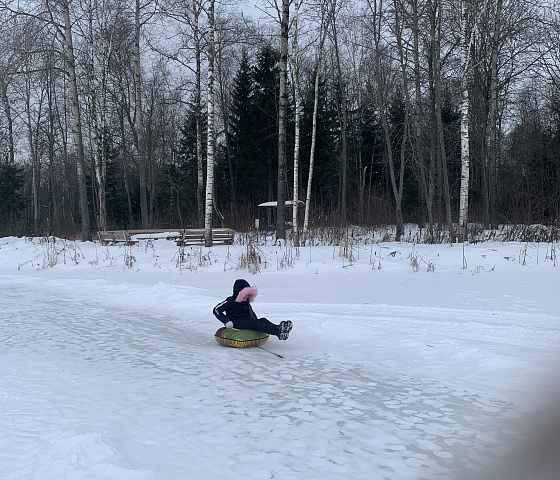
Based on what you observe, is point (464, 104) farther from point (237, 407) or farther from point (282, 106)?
point (237, 407)

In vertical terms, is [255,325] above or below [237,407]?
above

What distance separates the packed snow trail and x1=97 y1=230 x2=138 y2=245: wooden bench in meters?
12.2

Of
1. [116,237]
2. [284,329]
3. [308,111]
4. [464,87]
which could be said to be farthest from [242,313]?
[308,111]

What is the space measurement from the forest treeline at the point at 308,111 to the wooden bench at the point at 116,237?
265 centimetres

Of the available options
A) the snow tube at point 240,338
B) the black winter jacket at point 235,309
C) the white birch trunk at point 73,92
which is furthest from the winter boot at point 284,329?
the white birch trunk at point 73,92

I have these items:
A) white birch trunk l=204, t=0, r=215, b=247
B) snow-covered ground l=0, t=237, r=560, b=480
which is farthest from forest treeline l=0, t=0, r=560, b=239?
snow-covered ground l=0, t=237, r=560, b=480

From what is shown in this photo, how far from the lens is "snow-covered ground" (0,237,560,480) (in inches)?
134

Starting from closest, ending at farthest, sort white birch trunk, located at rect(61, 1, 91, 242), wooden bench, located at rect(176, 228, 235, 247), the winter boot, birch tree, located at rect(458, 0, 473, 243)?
1. the winter boot
2. birch tree, located at rect(458, 0, 473, 243)
3. wooden bench, located at rect(176, 228, 235, 247)
4. white birch trunk, located at rect(61, 1, 91, 242)

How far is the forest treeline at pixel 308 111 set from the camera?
60.3 feet

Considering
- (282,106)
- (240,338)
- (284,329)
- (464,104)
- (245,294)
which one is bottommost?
(240,338)

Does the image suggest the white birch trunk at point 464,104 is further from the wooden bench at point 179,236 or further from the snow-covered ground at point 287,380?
the wooden bench at point 179,236

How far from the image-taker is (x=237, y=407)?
438 centimetres

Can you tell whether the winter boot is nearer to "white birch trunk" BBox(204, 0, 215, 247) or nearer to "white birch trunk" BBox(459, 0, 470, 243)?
"white birch trunk" BBox(204, 0, 215, 247)

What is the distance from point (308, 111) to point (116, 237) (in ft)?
61.5
